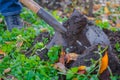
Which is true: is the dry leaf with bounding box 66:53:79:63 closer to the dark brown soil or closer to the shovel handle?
the shovel handle

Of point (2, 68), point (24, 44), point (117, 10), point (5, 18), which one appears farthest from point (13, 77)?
point (117, 10)

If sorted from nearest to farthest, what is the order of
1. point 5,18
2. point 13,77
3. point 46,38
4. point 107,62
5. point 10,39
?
point 107,62 < point 13,77 < point 46,38 < point 10,39 < point 5,18

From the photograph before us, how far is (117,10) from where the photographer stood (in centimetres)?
516

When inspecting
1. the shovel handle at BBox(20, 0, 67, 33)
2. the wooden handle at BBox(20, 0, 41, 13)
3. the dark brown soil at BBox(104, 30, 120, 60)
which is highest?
the wooden handle at BBox(20, 0, 41, 13)

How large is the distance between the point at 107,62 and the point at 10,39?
1296 millimetres

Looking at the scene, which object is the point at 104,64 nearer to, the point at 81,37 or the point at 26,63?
the point at 81,37

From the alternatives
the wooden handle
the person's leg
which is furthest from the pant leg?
the wooden handle

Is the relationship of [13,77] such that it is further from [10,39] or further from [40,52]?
[10,39]

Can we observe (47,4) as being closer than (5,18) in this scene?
No

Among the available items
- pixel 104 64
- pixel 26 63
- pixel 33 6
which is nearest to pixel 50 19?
pixel 33 6

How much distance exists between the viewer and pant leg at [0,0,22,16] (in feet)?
12.4

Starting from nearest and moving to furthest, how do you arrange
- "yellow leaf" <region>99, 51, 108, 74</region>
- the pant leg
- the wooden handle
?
"yellow leaf" <region>99, 51, 108, 74</region> → the wooden handle → the pant leg

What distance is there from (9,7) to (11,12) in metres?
0.06

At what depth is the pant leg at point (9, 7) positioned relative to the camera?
3.79m
